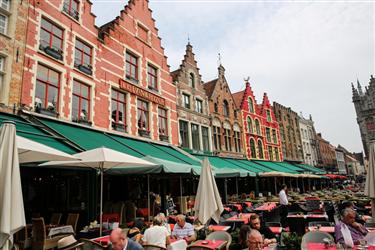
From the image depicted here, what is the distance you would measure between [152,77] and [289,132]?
27.3 meters

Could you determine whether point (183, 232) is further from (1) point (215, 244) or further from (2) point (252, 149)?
(2) point (252, 149)

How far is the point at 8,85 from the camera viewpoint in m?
9.00

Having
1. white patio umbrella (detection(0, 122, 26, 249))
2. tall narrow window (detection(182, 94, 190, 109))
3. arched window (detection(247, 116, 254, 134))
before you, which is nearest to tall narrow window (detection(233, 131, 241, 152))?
arched window (detection(247, 116, 254, 134))

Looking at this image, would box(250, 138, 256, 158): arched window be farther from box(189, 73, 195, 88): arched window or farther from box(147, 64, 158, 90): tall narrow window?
box(147, 64, 158, 90): tall narrow window

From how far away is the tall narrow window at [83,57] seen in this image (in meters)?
12.0

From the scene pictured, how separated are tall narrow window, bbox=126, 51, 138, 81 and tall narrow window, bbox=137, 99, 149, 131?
63.1 inches

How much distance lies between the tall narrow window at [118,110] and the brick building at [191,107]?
16.9 ft

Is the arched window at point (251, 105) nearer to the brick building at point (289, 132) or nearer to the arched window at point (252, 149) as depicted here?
the arched window at point (252, 149)

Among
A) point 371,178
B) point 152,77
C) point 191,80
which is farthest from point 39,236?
point 191,80

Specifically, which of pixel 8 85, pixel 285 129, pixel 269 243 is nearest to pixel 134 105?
pixel 8 85

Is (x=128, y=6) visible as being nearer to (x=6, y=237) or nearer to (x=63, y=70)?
(x=63, y=70)

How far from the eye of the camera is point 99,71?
13.0 metres

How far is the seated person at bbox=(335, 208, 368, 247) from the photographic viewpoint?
14.7 ft

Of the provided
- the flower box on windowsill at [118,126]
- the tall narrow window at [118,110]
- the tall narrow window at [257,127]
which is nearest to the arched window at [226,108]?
the tall narrow window at [257,127]
